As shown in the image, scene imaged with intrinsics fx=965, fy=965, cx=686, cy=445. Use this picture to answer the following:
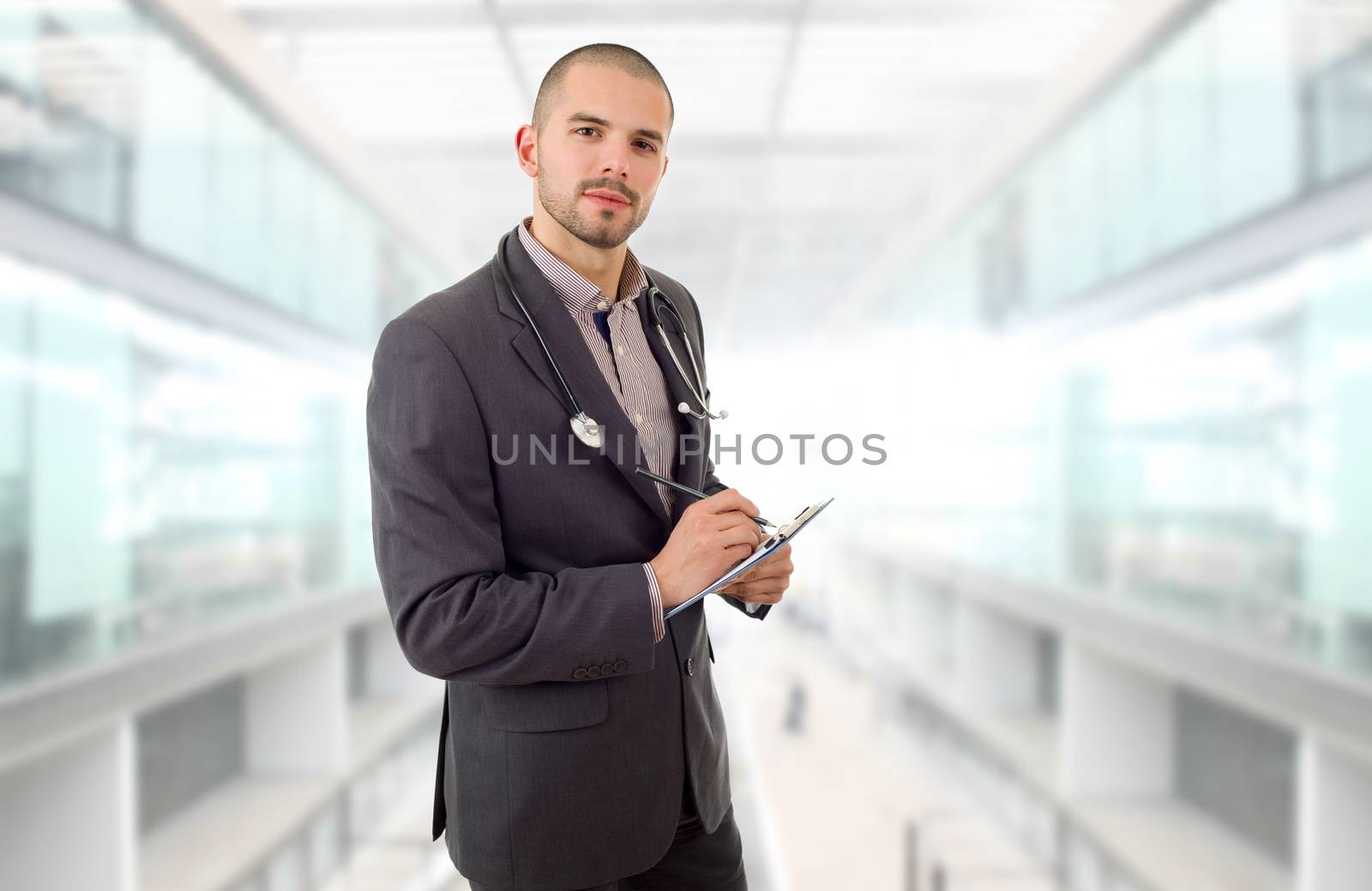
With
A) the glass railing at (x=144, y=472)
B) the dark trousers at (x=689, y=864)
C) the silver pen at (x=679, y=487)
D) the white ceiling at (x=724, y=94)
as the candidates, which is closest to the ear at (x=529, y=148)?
the silver pen at (x=679, y=487)

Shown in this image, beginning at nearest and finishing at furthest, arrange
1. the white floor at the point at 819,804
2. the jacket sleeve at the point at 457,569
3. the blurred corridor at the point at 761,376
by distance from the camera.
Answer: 1. the jacket sleeve at the point at 457,569
2. the blurred corridor at the point at 761,376
3. the white floor at the point at 819,804

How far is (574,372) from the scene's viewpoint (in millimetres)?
1069

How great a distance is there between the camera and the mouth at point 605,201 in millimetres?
1094

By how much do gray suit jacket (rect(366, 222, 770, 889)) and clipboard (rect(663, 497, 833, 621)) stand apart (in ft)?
0.18

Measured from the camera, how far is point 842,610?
9.80 m

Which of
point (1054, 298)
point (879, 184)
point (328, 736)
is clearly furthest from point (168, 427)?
point (1054, 298)

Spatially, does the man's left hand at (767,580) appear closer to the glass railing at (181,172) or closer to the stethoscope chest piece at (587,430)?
the stethoscope chest piece at (587,430)

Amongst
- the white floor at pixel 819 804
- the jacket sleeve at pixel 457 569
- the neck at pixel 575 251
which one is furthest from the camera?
the white floor at pixel 819 804

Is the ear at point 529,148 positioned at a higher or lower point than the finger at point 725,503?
higher

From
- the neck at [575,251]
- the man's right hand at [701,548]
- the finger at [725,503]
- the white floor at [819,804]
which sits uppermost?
the neck at [575,251]

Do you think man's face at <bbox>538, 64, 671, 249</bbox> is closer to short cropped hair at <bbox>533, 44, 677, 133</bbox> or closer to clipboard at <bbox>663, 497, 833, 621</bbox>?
short cropped hair at <bbox>533, 44, 677, 133</bbox>

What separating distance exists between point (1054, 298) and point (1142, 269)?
4.40 ft

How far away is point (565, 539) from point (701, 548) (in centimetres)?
16

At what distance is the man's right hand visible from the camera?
98cm
